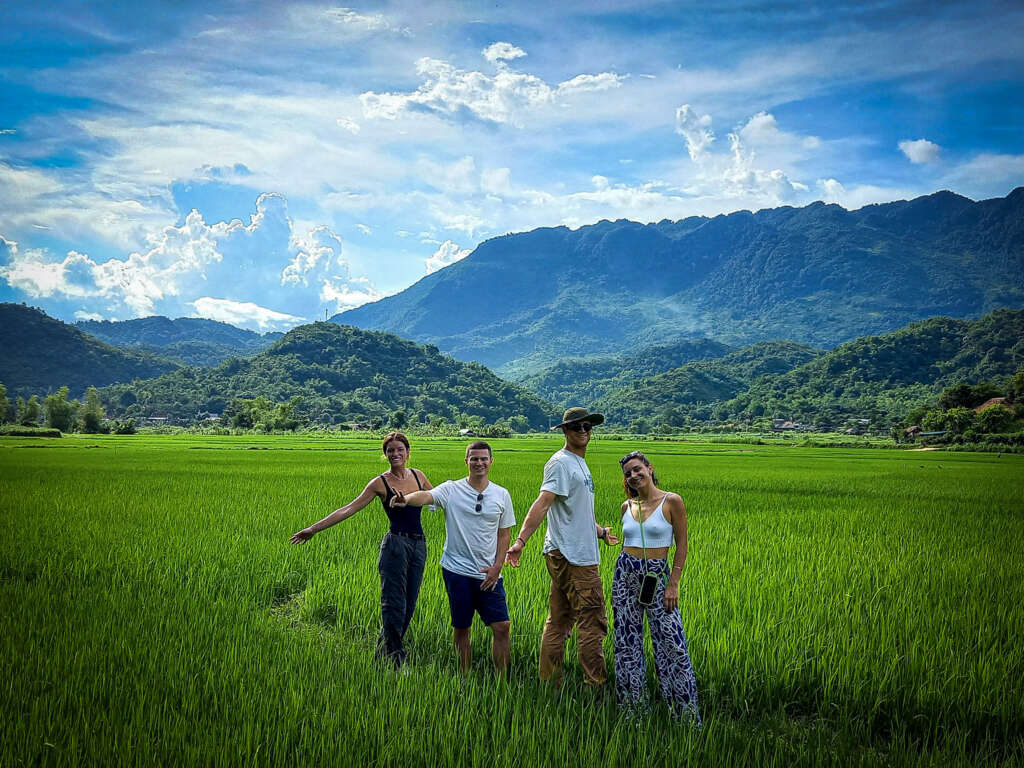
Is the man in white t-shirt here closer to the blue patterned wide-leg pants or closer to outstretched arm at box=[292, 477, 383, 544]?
outstretched arm at box=[292, 477, 383, 544]

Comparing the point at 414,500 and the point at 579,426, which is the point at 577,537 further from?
the point at 414,500

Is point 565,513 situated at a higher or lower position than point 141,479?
higher

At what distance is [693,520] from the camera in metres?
10.2

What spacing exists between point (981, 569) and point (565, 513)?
20.3ft

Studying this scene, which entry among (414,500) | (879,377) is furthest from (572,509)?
(879,377)

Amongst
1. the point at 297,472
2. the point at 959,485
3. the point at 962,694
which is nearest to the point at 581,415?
the point at 962,694

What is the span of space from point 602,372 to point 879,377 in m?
77.1

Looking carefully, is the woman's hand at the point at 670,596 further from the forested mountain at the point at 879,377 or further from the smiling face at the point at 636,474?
the forested mountain at the point at 879,377

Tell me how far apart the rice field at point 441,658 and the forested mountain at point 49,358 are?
360 feet

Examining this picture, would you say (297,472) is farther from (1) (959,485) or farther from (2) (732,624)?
(1) (959,485)

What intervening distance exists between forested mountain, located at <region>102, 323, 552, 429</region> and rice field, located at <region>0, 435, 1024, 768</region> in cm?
6889

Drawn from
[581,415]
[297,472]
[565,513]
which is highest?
[581,415]

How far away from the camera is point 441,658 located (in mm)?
4352

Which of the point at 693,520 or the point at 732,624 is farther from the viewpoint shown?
the point at 693,520
